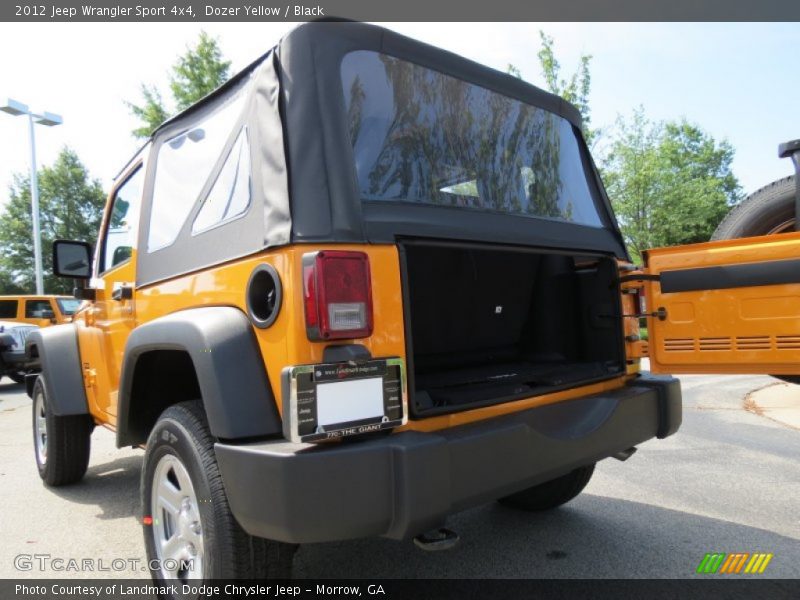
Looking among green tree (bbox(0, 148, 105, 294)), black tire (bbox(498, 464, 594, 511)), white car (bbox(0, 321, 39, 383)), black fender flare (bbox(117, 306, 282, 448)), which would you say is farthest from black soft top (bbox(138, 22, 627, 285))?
green tree (bbox(0, 148, 105, 294))

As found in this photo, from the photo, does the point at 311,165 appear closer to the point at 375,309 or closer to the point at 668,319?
the point at 375,309

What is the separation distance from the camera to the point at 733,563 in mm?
2639

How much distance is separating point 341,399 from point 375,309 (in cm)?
32

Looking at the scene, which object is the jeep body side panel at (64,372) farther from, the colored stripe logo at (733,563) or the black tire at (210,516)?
the colored stripe logo at (733,563)

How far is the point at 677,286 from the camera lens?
2896 mm

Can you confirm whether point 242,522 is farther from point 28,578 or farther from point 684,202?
point 684,202

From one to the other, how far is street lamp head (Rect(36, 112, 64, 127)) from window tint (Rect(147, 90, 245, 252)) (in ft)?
62.0

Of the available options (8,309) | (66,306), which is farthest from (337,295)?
(8,309)

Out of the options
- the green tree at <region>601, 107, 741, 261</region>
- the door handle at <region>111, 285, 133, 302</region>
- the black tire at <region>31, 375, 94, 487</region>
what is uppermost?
the green tree at <region>601, 107, 741, 261</region>

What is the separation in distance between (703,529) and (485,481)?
1.95 metres

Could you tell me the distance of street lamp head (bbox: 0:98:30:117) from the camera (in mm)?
16688

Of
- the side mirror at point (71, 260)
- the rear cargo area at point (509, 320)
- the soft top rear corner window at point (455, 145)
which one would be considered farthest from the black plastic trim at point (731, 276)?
the side mirror at point (71, 260)

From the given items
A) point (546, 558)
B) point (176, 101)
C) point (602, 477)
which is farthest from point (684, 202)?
point (546, 558)

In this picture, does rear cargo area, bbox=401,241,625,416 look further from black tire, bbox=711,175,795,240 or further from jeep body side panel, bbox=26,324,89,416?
jeep body side panel, bbox=26,324,89,416
